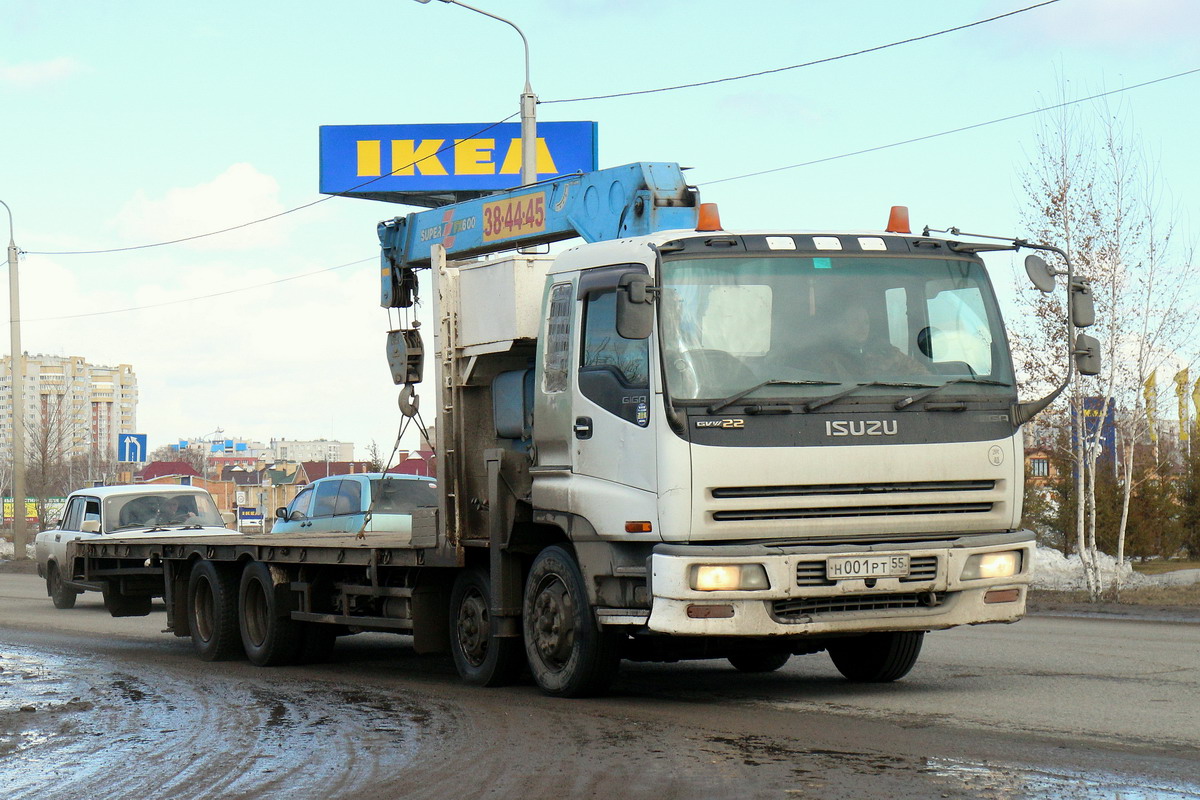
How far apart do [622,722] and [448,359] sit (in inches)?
131

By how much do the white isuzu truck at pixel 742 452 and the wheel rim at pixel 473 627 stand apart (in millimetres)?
51

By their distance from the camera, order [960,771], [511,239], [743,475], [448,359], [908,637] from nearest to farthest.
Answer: [960,771] → [743,475] → [908,637] → [448,359] → [511,239]

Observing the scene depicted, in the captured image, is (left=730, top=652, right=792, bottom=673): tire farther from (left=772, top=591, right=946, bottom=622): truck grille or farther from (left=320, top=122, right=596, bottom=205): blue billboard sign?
(left=320, top=122, right=596, bottom=205): blue billboard sign

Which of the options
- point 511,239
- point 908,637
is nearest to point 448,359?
point 511,239

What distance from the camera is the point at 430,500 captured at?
1375cm

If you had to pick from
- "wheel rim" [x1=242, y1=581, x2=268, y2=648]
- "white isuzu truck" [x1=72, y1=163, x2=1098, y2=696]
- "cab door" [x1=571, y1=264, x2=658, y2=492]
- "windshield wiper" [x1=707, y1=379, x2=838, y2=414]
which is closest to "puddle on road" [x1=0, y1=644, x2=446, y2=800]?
"wheel rim" [x1=242, y1=581, x2=268, y2=648]

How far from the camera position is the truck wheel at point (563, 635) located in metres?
9.22

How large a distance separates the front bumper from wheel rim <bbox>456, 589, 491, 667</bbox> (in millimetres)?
2204

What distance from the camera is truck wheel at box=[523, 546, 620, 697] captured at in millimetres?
9219

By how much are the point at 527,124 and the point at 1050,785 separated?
14.6 m

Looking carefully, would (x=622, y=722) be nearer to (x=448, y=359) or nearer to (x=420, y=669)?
(x=448, y=359)

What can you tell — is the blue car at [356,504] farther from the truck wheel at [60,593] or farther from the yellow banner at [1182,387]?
the yellow banner at [1182,387]

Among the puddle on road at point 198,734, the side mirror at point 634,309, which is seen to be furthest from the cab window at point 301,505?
the side mirror at point 634,309

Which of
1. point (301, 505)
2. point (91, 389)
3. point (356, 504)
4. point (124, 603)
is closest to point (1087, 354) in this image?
point (356, 504)
